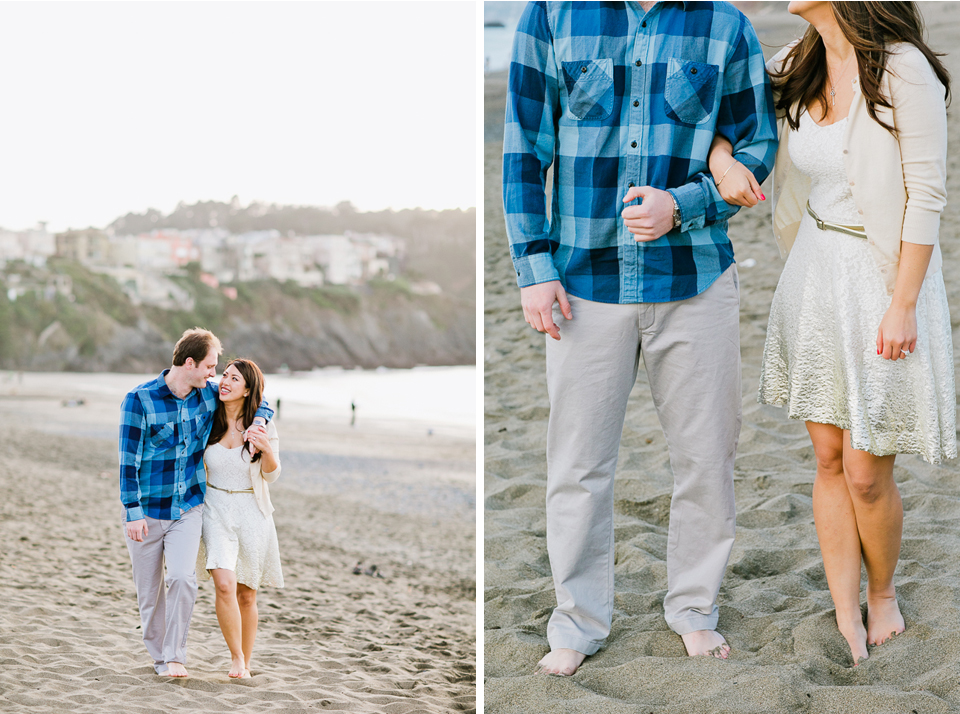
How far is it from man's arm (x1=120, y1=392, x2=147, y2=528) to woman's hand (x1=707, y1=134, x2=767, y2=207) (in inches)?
51.7

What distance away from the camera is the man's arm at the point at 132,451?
5.74 ft

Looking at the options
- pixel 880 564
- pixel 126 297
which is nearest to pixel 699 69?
pixel 880 564

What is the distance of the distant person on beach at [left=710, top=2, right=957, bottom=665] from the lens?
1.30m

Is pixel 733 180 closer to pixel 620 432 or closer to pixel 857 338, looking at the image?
pixel 857 338

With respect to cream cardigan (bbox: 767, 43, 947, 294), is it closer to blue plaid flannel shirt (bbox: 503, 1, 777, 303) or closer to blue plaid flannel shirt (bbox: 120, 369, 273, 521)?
blue plaid flannel shirt (bbox: 503, 1, 777, 303)

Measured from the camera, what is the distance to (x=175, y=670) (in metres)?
1.85

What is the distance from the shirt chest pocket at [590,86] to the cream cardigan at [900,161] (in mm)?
409

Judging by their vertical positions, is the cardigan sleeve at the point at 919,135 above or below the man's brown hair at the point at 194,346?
above

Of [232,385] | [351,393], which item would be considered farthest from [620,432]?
[351,393]

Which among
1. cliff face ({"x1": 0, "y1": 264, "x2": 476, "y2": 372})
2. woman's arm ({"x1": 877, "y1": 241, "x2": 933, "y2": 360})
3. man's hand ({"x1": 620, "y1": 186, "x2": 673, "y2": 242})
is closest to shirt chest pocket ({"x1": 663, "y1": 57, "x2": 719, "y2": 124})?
man's hand ({"x1": 620, "y1": 186, "x2": 673, "y2": 242})

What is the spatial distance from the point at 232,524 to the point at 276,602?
1.90m

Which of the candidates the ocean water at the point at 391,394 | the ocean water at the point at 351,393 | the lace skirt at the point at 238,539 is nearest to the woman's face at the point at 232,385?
the lace skirt at the point at 238,539

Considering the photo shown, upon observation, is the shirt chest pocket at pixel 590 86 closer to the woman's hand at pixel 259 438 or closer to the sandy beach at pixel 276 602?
the woman's hand at pixel 259 438

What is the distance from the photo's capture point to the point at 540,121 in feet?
4.66
